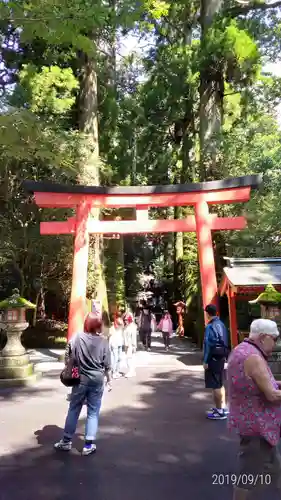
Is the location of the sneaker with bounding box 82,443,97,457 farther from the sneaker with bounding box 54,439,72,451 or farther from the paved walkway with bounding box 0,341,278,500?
the sneaker with bounding box 54,439,72,451

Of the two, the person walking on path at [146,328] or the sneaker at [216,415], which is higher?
the person walking on path at [146,328]

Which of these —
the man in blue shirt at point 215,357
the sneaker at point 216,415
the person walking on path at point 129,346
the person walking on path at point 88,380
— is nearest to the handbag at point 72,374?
the person walking on path at point 88,380

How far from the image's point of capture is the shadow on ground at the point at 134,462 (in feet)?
11.3

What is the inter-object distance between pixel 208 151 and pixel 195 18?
8.20m

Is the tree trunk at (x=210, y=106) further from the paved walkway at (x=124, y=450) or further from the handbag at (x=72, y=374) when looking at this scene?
the handbag at (x=72, y=374)

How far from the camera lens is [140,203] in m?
10.3

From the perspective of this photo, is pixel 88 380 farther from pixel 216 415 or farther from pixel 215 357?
pixel 216 415

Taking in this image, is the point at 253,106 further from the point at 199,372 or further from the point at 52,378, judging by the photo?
the point at 52,378

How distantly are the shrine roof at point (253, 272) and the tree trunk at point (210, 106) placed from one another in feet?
11.1

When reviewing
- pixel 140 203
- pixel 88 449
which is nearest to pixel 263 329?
pixel 88 449

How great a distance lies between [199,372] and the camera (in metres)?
8.69

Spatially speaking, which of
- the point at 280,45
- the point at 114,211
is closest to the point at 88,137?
the point at 114,211

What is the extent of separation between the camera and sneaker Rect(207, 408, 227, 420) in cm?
540

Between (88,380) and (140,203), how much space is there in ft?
21.7
